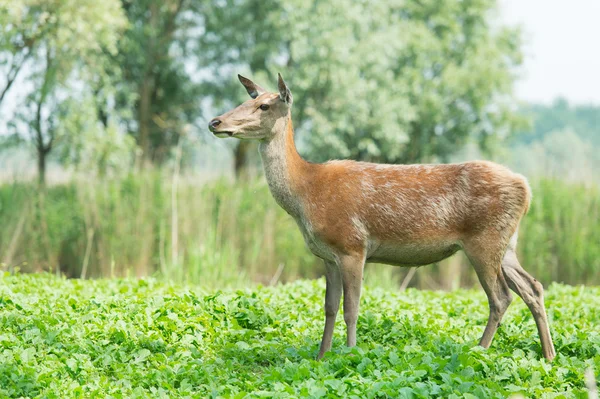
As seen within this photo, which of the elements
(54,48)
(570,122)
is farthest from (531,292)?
(570,122)

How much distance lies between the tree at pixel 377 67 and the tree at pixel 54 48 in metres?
6.08

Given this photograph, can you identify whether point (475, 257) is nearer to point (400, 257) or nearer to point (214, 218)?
point (400, 257)

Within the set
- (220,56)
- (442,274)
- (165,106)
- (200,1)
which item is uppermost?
(200,1)

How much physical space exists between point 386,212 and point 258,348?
5.30 feet

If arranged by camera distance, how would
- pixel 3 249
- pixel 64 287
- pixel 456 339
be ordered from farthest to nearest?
1. pixel 3 249
2. pixel 64 287
3. pixel 456 339

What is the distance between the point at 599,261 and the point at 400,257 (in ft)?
27.4

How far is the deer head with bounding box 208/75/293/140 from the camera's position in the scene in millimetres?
5930

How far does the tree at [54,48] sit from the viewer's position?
16156 millimetres

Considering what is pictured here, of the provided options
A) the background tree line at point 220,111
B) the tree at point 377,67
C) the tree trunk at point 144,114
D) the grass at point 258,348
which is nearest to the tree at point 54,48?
the background tree line at point 220,111

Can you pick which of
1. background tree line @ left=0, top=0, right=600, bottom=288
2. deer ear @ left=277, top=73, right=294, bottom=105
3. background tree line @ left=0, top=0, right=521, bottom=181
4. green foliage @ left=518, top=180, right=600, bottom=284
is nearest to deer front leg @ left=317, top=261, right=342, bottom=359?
deer ear @ left=277, top=73, right=294, bottom=105

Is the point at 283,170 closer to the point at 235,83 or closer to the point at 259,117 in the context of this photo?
the point at 259,117

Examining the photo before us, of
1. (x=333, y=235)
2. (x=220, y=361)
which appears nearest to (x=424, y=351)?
(x=333, y=235)

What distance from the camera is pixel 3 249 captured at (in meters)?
12.7

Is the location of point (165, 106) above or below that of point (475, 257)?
above
